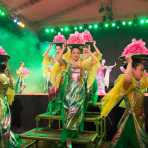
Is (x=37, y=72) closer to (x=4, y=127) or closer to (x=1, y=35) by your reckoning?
(x=1, y=35)

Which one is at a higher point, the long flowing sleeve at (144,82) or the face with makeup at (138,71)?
the face with makeup at (138,71)

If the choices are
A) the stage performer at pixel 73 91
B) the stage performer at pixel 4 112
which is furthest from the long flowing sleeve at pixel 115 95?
the stage performer at pixel 4 112

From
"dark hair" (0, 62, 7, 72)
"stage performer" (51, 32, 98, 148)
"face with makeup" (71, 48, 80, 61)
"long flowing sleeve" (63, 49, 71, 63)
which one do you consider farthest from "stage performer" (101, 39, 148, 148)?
"dark hair" (0, 62, 7, 72)

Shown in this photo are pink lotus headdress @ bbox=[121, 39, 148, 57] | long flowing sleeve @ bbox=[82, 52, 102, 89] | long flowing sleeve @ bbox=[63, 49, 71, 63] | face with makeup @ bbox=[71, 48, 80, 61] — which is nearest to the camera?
pink lotus headdress @ bbox=[121, 39, 148, 57]

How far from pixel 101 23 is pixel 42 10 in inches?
79.1

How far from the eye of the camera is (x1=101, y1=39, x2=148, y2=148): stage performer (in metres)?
3.34

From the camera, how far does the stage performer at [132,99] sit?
3342 mm

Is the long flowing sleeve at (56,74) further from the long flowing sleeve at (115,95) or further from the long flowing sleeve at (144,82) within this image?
the long flowing sleeve at (144,82)

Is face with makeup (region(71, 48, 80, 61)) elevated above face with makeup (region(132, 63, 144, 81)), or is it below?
above

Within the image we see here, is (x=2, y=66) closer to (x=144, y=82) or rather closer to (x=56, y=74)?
(x=56, y=74)

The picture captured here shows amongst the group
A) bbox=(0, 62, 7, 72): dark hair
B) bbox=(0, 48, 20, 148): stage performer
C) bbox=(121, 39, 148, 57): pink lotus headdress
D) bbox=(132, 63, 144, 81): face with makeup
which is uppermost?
bbox=(121, 39, 148, 57): pink lotus headdress

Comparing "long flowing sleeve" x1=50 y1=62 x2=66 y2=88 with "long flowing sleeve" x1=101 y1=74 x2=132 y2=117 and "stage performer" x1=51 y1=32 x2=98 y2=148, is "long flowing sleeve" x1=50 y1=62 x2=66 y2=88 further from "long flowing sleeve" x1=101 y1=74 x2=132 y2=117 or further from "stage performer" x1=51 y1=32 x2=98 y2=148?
"long flowing sleeve" x1=101 y1=74 x2=132 y2=117

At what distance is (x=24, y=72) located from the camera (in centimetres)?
891

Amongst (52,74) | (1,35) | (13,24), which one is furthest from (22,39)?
(52,74)
